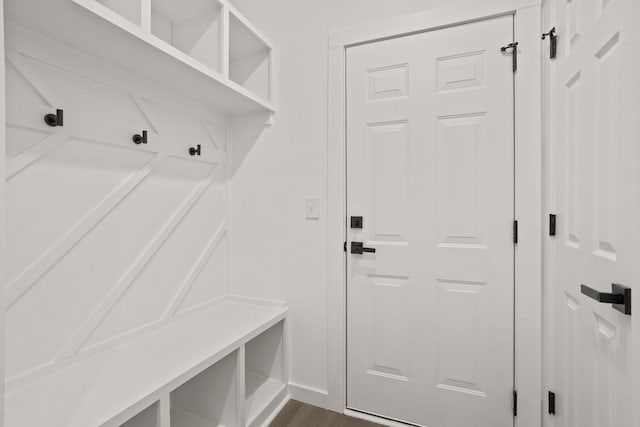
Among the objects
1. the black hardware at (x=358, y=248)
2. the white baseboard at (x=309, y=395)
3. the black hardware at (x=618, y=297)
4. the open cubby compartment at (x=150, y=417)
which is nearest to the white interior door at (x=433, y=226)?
the black hardware at (x=358, y=248)

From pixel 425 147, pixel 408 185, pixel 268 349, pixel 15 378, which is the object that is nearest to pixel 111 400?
pixel 15 378

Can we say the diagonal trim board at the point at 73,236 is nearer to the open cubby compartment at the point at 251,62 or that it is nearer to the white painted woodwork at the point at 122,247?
the white painted woodwork at the point at 122,247

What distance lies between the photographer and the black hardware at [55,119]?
3.93 feet

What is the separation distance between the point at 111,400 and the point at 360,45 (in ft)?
6.39

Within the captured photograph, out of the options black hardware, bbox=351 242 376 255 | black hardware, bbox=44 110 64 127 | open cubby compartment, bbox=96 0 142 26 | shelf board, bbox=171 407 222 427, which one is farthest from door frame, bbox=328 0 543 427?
black hardware, bbox=44 110 64 127

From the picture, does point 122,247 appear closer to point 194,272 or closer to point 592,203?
point 194,272

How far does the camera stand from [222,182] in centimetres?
211

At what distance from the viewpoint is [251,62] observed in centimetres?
207

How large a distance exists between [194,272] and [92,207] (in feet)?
2.20

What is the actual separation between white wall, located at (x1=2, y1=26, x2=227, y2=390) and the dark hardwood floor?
798 mm

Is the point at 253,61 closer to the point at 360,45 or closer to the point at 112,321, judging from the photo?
the point at 360,45

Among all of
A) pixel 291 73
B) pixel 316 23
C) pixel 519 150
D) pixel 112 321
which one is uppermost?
pixel 316 23

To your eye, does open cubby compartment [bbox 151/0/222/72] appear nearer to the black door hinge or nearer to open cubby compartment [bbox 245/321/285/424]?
open cubby compartment [bbox 245/321/285/424]

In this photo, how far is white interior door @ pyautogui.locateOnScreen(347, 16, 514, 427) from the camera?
5.13 feet
